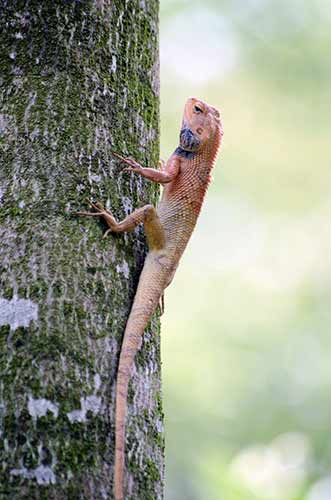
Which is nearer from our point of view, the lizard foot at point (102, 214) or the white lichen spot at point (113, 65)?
the lizard foot at point (102, 214)

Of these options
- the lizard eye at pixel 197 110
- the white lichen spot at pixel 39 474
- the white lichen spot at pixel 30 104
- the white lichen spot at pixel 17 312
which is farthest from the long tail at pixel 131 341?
the lizard eye at pixel 197 110

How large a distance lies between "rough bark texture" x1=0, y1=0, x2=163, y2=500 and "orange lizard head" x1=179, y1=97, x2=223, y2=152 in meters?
0.73

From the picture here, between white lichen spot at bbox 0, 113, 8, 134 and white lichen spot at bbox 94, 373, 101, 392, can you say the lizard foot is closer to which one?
white lichen spot at bbox 0, 113, 8, 134

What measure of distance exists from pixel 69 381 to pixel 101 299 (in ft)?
1.42

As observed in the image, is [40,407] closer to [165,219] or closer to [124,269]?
[124,269]

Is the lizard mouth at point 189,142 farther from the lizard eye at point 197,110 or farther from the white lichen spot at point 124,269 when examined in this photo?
the white lichen spot at point 124,269

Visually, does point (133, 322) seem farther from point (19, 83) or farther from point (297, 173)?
point (297, 173)

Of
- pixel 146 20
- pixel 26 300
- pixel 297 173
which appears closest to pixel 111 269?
→ pixel 26 300

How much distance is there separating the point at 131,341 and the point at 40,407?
0.54m

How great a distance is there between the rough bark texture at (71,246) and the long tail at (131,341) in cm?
3

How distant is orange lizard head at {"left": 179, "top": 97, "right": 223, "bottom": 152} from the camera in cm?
516

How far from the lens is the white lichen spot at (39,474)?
10.0 ft

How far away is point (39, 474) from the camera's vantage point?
10.1ft

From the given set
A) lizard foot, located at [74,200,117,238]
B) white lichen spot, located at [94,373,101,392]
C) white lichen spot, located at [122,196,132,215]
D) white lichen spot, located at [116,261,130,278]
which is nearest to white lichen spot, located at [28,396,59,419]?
white lichen spot, located at [94,373,101,392]
